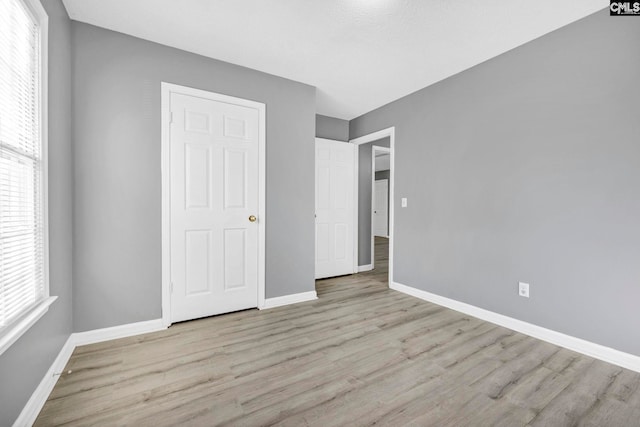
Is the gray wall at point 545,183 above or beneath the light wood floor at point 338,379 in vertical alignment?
above

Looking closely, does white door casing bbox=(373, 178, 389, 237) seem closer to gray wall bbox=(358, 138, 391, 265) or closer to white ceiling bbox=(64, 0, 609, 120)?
gray wall bbox=(358, 138, 391, 265)

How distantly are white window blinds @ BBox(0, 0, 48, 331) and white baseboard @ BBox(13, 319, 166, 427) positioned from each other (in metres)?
0.49

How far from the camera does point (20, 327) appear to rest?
121cm

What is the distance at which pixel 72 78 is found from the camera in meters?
2.12

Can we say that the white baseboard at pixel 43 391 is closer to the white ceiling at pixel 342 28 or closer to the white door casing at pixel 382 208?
the white ceiling at pixel 342 28

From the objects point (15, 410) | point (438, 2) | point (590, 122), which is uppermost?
point (438, 2)

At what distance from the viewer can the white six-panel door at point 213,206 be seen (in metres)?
2.52

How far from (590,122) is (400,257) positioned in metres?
2.27

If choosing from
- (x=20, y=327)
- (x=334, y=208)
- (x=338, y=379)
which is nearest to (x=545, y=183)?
(x=338, y=379)

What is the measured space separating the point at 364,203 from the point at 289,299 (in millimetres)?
2248

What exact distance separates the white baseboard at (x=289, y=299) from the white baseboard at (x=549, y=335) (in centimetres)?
140

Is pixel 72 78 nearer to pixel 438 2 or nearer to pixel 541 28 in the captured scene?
pixel 438 2

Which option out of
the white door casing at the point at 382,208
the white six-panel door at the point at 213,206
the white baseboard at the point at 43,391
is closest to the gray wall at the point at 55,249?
the white baseboard at the point at 43,391

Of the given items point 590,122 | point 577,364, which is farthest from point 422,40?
point 577,364
